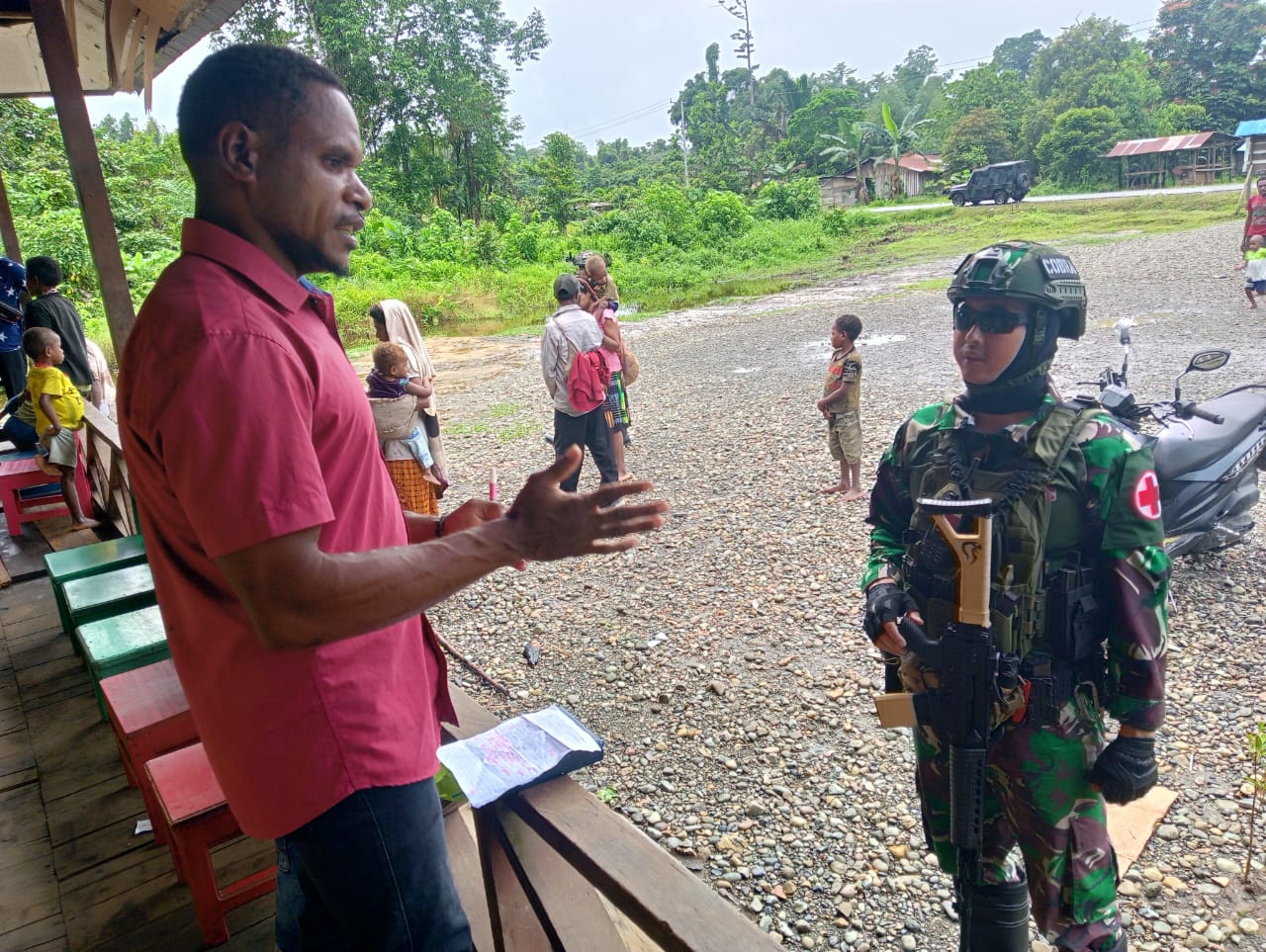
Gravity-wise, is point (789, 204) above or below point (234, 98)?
above

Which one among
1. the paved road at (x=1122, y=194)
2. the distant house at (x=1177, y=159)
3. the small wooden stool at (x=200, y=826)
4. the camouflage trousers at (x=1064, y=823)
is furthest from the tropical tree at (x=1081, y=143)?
the small wooden stool at (x=200, y=826)

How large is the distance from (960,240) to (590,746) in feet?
78.3

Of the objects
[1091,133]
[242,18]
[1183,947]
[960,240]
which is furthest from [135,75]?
[1091,133]

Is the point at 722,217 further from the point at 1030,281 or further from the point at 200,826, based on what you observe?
the point at 200,826

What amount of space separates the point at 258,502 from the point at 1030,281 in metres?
1.74

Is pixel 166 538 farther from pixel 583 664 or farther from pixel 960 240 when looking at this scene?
pixel 960 240

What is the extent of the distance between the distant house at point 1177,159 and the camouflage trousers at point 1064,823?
120ft

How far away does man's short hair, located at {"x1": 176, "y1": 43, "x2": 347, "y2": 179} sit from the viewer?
1.15m

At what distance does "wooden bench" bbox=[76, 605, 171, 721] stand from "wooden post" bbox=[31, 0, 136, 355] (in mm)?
1044

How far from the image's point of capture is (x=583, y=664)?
4.54m

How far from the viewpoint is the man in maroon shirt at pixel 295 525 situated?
1.00m

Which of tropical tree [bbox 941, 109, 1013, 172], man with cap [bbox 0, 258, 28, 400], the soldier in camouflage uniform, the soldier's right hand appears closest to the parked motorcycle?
the soldier in camouflage uniform

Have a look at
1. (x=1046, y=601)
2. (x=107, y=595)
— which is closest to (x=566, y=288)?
(x=107, y=595)

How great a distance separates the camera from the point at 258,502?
98 cm
